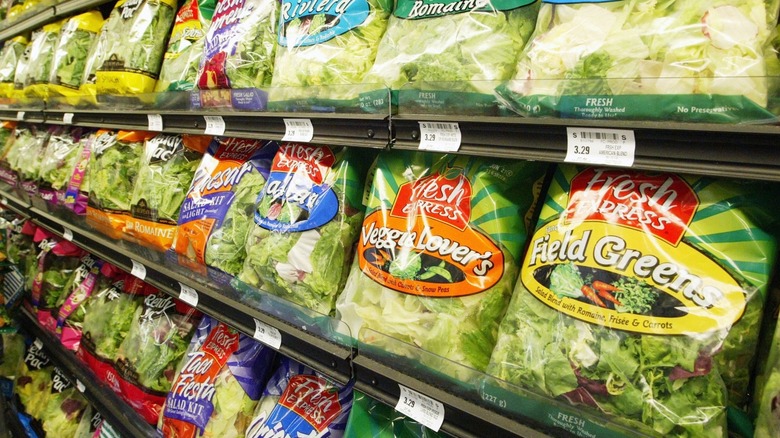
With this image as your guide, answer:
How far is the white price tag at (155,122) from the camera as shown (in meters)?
1.80

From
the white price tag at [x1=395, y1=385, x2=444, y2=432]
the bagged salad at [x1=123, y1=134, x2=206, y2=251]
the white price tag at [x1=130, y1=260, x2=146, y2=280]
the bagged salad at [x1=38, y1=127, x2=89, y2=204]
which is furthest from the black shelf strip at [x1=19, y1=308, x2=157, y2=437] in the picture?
the white price tag at [x1=395, y1=385, x2=444, y2=432]

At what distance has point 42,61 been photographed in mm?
A: 2832

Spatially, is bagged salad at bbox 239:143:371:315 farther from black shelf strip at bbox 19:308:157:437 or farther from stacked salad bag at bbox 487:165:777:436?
black shelf strip at bbox 19:308:157:437

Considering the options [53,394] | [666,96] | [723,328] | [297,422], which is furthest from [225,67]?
[53,394]

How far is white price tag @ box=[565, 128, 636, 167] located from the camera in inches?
29.6

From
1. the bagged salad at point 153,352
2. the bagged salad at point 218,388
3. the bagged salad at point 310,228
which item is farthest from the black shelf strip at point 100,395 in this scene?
the bagged salad at point 310,228

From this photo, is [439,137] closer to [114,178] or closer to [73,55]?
[114,178]

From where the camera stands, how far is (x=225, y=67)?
1.62 metres

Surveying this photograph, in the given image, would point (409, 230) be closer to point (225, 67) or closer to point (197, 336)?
point (225, 67)

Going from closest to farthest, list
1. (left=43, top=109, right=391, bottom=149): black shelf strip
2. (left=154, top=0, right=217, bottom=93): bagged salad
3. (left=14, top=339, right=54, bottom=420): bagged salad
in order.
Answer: (left=43, top=109, right=391, bottom=149): black shelf strip, (left=154, top=0, right=217, bottom=93): bagged salad, (left=14, top=339, right=54, bottom=420): bagged salad

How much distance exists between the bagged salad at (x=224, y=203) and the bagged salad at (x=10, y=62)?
2433 mm

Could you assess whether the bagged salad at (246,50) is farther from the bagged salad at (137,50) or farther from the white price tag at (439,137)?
the white price tag at (439,137)

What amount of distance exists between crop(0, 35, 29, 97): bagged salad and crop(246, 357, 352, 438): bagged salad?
3125mm

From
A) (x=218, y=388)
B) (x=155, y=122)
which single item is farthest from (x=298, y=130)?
(x=218, y=388)
